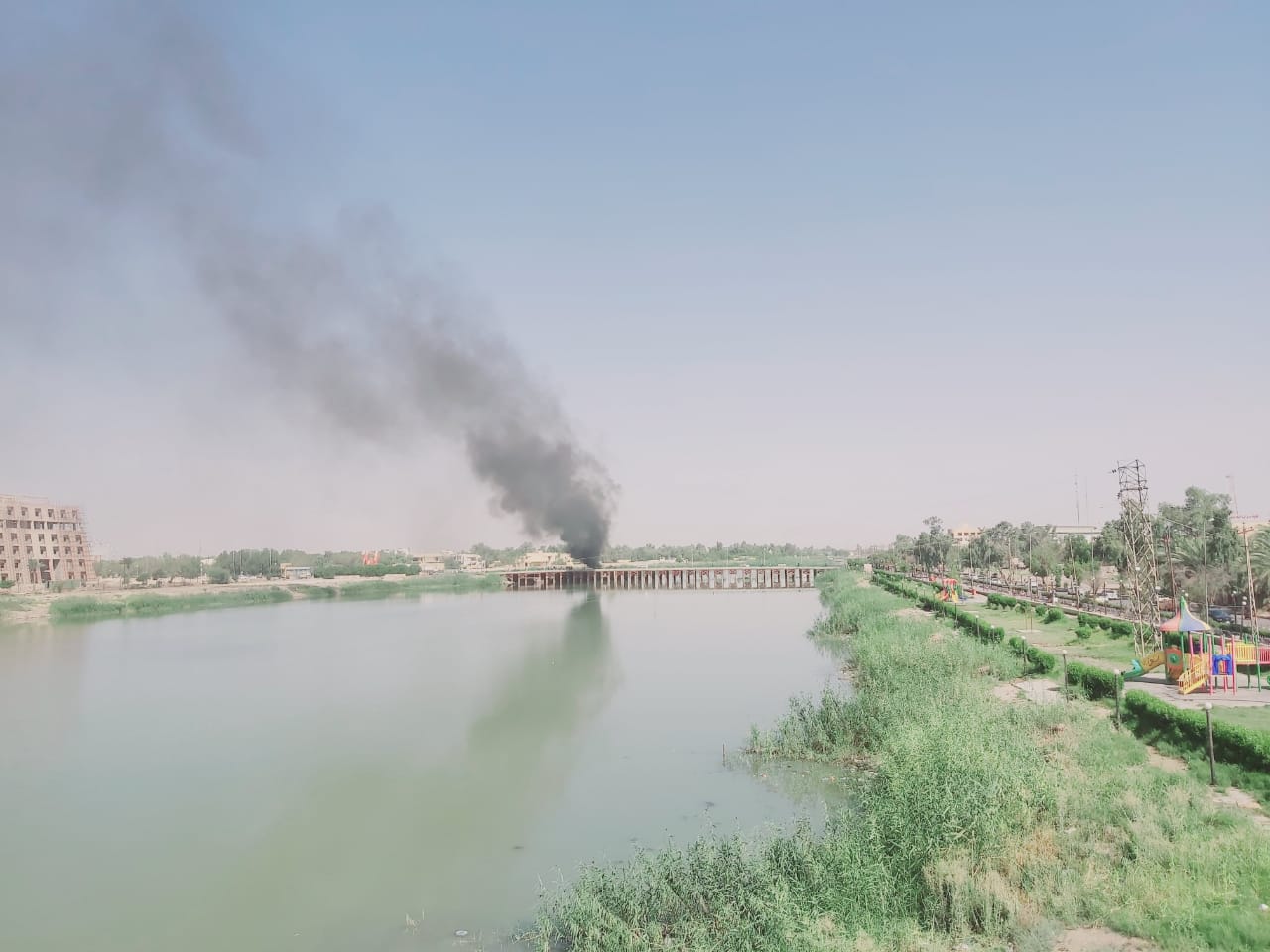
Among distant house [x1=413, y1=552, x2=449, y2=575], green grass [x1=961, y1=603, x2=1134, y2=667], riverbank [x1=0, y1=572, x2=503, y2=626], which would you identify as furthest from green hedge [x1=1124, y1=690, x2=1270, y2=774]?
distant house [x1=413, y1=552, x2=449, y2=575]

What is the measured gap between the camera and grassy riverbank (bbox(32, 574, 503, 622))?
50.8 metres

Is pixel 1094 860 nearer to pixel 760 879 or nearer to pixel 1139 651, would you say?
pixel 760 879

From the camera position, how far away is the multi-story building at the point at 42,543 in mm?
63906

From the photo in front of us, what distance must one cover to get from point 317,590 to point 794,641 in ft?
169

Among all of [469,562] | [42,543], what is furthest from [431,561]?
[42,543]

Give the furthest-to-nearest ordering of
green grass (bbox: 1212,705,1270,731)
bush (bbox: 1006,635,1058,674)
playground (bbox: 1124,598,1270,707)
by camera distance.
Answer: bush (bbox: 1006,635,1058,674) → playground (bbox: 1124,598,1270,707) → green grass (bbox: 1212,705,1270,731)

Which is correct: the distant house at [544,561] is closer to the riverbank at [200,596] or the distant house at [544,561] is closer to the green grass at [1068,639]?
the riverbank at [200,596]

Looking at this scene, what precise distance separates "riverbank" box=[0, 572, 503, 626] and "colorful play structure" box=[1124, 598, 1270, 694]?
5364 centimetres

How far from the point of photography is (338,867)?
1052 cm

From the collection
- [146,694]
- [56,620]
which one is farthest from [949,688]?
[56,620]

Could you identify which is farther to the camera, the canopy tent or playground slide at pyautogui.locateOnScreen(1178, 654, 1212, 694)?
the canopy tent

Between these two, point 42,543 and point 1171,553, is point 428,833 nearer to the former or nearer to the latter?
point 1171,553

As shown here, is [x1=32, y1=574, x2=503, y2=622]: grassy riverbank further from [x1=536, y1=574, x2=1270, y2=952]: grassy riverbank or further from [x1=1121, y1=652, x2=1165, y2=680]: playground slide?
[x1=1121, y1=652, x2=1165, y2=680]: playground slide

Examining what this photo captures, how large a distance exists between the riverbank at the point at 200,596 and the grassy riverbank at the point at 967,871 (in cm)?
5180
